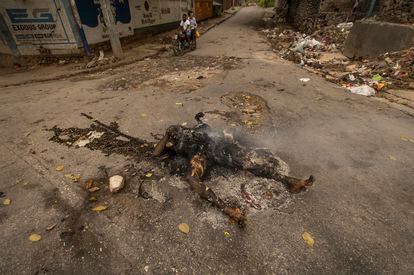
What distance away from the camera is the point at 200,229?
2271mm

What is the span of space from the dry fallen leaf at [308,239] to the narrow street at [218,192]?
0.12 ft

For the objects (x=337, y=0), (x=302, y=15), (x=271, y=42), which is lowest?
(x=271, y=42)

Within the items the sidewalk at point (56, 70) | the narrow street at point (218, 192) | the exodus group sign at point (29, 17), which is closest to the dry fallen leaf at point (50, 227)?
the narrow street at point (218, 192)

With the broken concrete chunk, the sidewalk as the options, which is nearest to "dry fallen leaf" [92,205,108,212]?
the broken concrete chunk

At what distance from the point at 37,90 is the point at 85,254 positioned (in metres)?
6.08

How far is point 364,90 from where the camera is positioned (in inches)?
217

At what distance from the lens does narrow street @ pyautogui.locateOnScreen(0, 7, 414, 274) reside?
6.64 feet

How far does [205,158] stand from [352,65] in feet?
22.9

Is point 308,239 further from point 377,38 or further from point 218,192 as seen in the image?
point 377,38

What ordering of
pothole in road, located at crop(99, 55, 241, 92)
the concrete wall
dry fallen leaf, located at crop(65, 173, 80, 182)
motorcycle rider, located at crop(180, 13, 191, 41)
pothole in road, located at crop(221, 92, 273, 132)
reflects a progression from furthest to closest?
motorcycle rider, located at crop(180, 13, 191, 41) → the concrete wall → pothole in road, located at crop(99, 55, 241, 92) → pothole in road, located at crop(221, 92, 273, 132) → dry fallen leaf, located at crop(65, 173, 80, 182)

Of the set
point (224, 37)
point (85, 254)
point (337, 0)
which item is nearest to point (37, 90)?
point (85, 254)

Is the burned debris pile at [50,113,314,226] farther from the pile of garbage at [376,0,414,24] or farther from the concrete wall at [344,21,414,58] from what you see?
the pile of garbage at [376,0,414,24]

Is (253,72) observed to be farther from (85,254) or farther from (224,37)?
(224,37)

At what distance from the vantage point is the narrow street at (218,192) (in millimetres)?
2025
